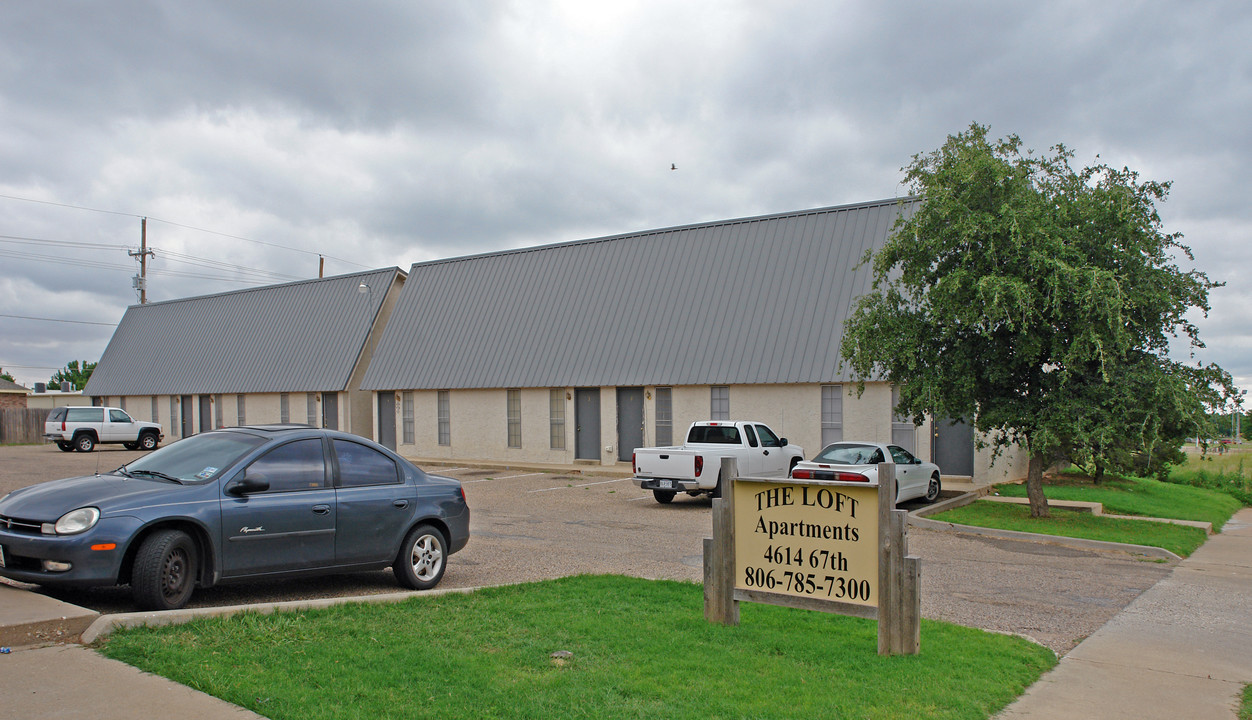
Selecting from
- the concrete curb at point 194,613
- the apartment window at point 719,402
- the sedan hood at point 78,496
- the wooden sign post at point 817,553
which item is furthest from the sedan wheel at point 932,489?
the sedan hood at point 78,496

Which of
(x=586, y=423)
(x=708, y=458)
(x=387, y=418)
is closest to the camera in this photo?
(x=708, y=458)

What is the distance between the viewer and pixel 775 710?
5359 millimetres

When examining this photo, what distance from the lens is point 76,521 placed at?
23.0ft

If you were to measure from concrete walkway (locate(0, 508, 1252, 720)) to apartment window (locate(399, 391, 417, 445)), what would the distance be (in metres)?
25.4

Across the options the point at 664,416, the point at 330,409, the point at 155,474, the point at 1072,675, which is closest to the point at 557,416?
the point at 664,416

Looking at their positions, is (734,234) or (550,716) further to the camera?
(734,234)

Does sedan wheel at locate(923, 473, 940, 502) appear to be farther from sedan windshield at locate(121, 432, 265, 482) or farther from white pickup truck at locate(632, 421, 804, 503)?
sedan windshield at locate(121, 432, 265, 482)

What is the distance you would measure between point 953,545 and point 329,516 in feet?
32.4

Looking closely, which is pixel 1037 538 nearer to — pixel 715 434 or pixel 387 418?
pixel 715 434

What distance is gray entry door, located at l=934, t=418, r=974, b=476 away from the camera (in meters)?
22.1

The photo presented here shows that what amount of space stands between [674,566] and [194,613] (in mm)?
5857

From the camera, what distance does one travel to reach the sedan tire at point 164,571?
23.1ft

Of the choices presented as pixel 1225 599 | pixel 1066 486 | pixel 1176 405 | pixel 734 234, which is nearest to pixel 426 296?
pixel 734 234

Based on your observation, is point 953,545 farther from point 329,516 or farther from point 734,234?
point 734,234
